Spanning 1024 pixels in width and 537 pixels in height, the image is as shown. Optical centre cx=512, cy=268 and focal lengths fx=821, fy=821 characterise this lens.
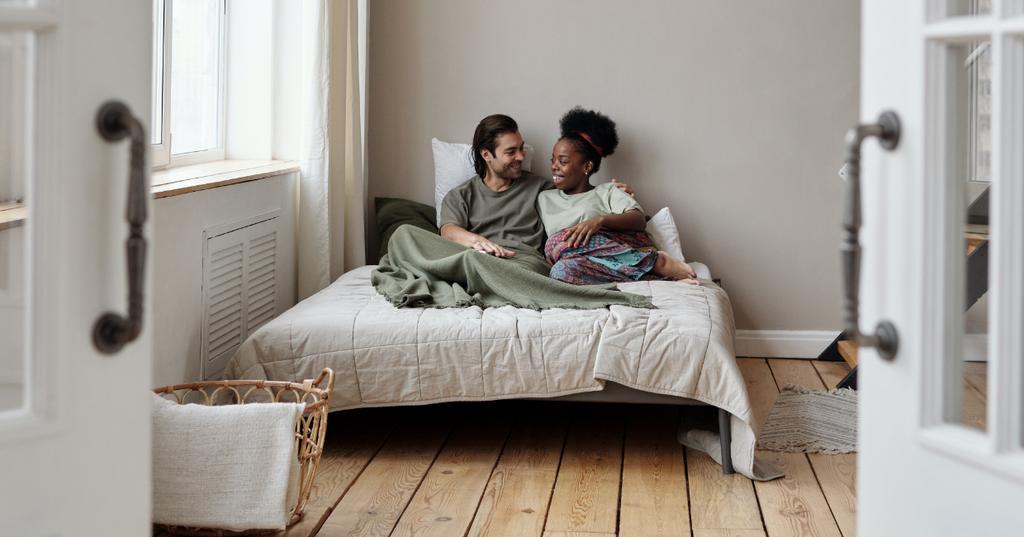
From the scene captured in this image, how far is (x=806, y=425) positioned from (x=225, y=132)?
2370mm

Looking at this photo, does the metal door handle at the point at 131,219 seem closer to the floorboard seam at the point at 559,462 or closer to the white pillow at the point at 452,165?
the floorboard seam at the point at 559,462

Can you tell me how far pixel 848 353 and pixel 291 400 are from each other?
7.26ft

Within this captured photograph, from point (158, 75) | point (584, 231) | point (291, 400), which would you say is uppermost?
point (158, 75)

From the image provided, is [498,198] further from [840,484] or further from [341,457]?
[840,484]

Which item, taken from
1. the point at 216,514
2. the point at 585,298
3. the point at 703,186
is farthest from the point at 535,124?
the point at 216,514

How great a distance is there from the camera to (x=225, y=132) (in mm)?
3184

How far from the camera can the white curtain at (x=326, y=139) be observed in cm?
301

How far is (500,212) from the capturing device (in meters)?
3.28

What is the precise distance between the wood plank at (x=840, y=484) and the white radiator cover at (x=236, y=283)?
1.78m

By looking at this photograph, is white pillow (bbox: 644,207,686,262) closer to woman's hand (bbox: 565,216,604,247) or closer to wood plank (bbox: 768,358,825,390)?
woman's hand (bbox: 565,216,604,247)

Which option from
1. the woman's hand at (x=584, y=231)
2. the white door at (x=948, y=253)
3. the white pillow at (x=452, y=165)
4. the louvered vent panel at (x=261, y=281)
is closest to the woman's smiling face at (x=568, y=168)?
the white pillow at (x=452, y=165)

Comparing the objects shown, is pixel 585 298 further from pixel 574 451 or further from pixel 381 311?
pixel 381 311

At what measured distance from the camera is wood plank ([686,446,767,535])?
1.96 meters

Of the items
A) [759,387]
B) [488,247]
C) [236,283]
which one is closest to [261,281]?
[236,283]
